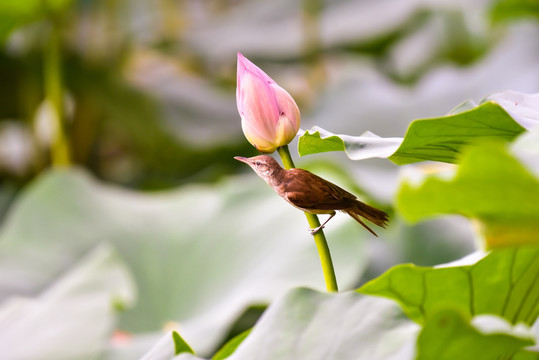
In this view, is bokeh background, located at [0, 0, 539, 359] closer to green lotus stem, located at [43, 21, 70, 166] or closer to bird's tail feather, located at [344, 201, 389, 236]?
green lotus stem, located at [43, 21, 70, 166]

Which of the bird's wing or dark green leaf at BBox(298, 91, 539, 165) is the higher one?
dark green leaf at BBox(298, 91, 539, 165)

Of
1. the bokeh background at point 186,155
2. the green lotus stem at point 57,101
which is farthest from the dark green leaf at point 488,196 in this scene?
the green lotus stem at point 57,101

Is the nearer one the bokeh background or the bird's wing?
the bird's wing

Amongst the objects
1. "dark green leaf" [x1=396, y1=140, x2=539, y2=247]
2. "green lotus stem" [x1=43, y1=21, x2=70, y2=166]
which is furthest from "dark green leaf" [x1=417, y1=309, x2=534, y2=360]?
"green lotus stem" [x1=43, y1=21, x2=70, y2=166]

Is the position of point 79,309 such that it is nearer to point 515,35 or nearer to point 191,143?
point 191,143

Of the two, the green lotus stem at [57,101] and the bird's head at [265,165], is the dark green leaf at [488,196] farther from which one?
the green lotus stem at [57,101]

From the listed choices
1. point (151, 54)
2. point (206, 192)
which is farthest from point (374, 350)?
point (151, 54)
